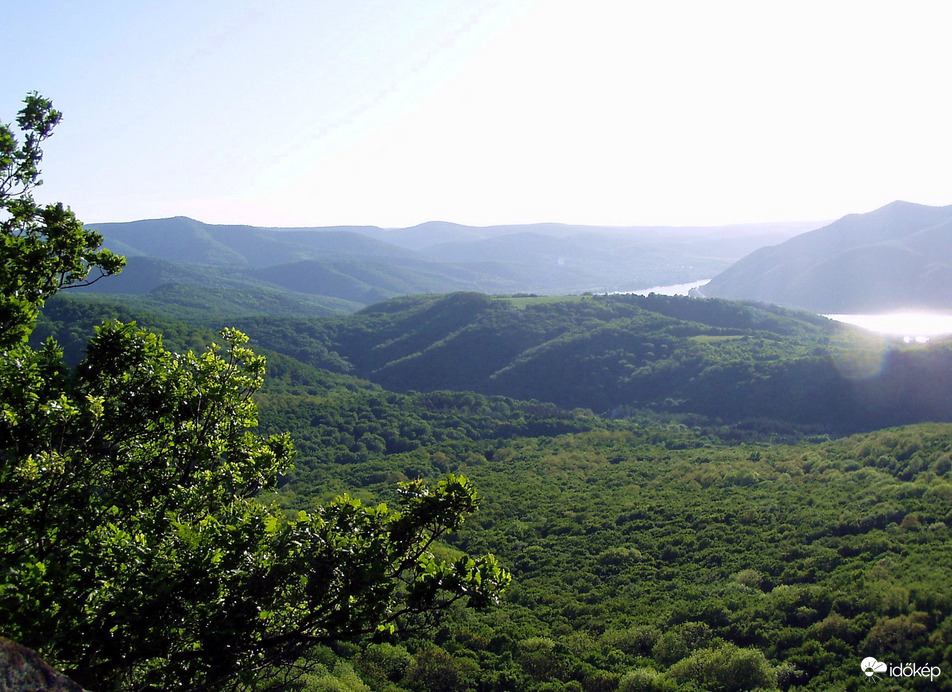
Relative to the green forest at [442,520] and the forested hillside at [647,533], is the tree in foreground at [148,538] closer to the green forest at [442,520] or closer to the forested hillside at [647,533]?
the green forest at [442,520]

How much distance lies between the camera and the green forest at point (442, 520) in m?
6.32

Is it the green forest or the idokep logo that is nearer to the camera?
the green forest

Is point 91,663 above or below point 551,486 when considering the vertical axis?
above

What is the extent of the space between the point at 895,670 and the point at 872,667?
71 centimetres

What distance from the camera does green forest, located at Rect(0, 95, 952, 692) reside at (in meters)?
6.32

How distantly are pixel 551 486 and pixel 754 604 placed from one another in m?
33.3

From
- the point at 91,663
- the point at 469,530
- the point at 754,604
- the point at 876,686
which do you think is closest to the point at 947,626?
the point at 876,686

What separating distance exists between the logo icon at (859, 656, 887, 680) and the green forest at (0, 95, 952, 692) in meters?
0.25

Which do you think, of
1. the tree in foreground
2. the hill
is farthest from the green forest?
the hill

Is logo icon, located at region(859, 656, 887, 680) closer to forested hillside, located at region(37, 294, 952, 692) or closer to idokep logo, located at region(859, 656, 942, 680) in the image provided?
idokep logo, located at region(859, 656, 942, 680)

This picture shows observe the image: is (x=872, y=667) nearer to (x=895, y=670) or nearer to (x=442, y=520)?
(x=895, y=670)

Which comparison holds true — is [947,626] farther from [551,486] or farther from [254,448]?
[551,486]

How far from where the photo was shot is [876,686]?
813 inches

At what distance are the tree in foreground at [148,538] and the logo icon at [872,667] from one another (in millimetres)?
22174
